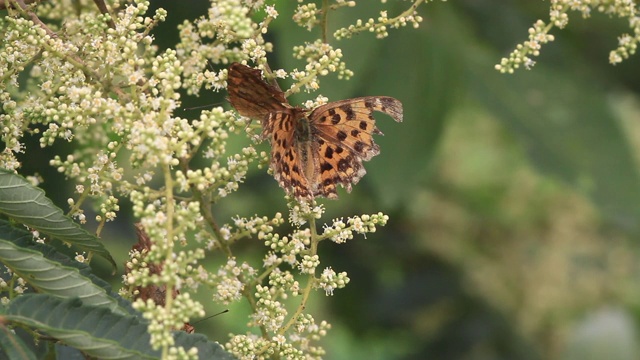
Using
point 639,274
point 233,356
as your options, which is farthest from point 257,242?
point 233,356

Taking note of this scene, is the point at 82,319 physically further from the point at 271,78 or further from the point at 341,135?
the point at 341,135

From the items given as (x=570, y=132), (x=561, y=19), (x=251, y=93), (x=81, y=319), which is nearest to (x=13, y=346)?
(x=81, y=319)

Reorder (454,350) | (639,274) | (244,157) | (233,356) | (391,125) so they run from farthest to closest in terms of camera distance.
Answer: (639,274), (454,350), (391,125), (244,157), (233,356)

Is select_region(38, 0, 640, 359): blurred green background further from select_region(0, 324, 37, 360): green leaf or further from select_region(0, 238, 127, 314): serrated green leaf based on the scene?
select_region(0, 324, 37, 360): green leaf

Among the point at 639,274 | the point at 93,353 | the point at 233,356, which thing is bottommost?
the point at 93,353

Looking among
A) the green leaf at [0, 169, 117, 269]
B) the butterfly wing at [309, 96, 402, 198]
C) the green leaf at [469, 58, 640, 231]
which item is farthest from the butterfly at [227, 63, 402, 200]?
the green leaf at [469, 58, 640, 231]

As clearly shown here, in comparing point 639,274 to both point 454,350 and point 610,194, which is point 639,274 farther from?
point 610,194
